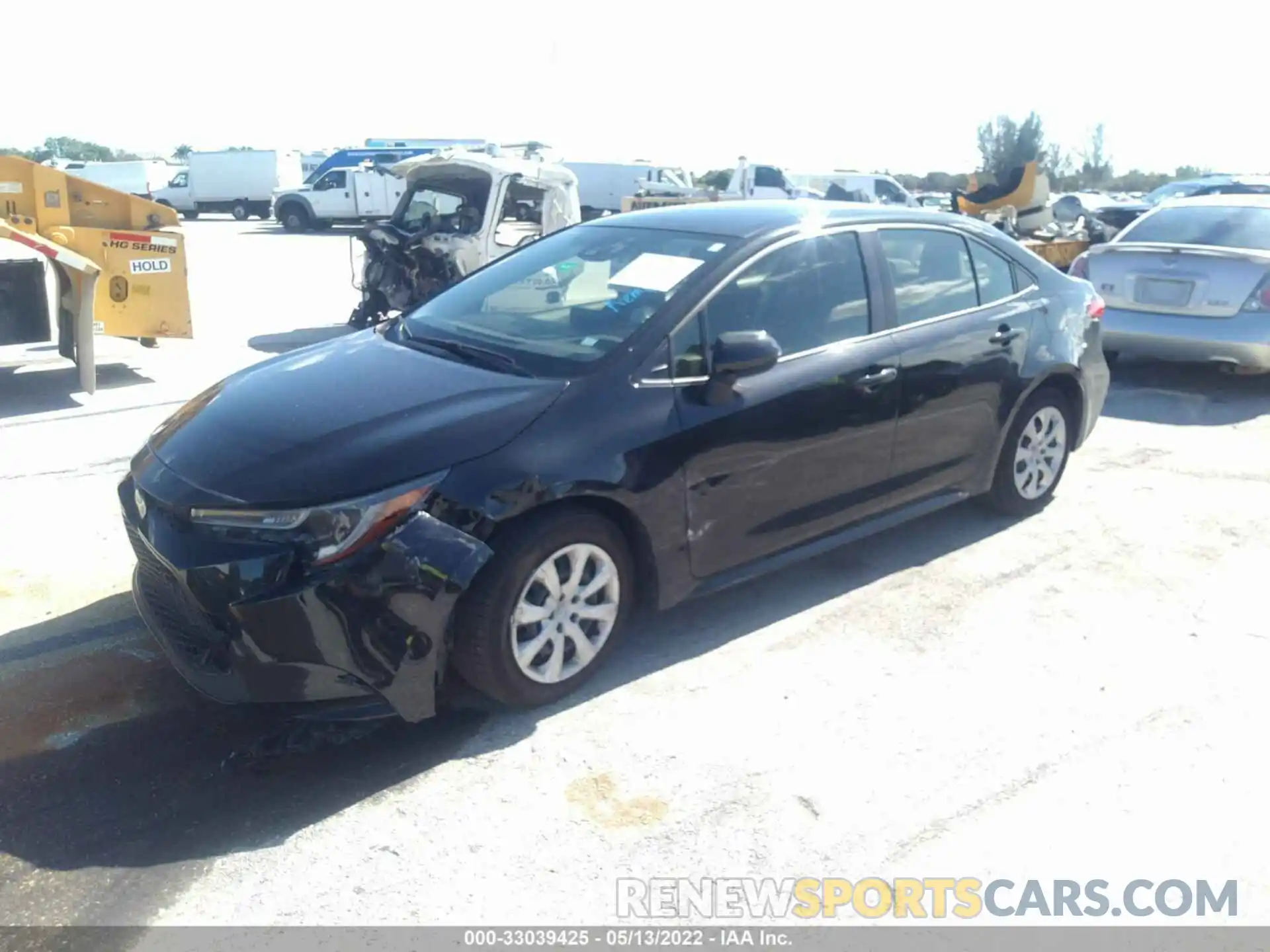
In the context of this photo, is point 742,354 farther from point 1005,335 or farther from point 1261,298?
point 1261,298

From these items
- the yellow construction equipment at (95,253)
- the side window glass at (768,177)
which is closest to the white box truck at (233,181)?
the side window glass at (768,177)

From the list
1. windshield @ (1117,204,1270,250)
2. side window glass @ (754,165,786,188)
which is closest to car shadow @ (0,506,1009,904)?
windshield @ (1117,204,1270,250)

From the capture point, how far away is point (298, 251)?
23.6 metres

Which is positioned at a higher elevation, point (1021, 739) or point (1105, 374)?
point (1105, 374)

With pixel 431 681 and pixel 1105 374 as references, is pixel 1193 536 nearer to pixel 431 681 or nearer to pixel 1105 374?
pixel 1105 374

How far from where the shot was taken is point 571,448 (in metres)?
3.71

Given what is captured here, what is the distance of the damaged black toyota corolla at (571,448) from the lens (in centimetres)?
339

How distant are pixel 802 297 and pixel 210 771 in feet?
9.27

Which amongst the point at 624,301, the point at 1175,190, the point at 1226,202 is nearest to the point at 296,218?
the point at 1175,190

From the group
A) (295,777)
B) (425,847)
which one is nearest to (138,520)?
(295,777)

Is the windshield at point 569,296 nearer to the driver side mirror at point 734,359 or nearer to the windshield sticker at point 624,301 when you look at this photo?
the windshield sticker at point 624,301

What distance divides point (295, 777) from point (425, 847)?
0.58 m

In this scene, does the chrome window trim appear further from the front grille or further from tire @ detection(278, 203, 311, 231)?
tire @ detection(278, 203, 311, 231)

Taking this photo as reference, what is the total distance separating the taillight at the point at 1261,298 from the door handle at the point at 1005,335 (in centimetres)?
398
